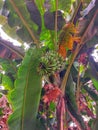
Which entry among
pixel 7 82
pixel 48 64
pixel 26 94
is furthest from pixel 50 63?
pixel 7 82

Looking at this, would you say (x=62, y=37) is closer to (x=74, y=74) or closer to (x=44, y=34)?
(x=44, y=34)

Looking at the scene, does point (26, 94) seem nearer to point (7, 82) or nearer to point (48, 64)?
point (48, 64)

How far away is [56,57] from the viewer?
4.71 feet

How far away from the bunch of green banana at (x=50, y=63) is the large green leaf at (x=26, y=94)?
5 cm

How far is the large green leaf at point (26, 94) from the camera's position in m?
1.29

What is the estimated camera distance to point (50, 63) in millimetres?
1413

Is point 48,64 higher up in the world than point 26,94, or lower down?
higher up

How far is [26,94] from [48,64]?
198mm

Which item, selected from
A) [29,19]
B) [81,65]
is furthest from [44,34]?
[81,65]

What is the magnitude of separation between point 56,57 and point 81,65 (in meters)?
0.47

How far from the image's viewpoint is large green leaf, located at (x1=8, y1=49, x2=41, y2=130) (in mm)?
1288

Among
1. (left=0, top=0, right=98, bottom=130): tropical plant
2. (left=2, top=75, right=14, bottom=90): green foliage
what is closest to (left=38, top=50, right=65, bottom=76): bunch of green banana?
(left=0, top=0, right=98, bottom=130): tropical plant

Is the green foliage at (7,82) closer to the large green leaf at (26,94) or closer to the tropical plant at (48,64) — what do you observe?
the tropical plant at (48,64)

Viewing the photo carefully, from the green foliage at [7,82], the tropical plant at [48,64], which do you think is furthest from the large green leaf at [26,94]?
the green foliage at [7,82]
